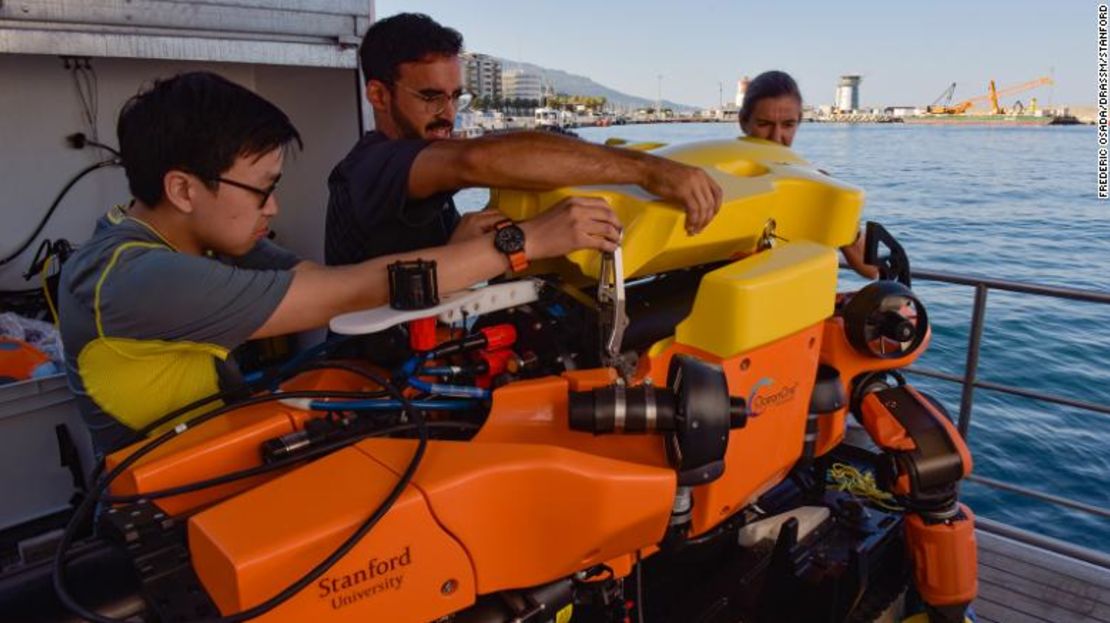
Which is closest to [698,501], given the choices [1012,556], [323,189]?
[1012,556]

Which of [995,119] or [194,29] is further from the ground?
[995,119]

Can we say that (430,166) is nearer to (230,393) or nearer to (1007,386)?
(230,393)

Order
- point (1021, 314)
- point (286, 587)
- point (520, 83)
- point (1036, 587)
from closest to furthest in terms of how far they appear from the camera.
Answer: point (286, 587) < point (1036, 587) < point (1021, 314) < point (520, 83)

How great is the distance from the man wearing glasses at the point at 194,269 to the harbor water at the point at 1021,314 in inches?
38.5

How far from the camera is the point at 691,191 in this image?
1590 millimetres

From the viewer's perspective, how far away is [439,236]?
2.33 metres

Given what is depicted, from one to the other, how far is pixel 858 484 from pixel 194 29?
352 cm

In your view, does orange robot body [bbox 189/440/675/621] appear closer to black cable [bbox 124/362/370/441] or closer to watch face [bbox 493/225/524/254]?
black cable [bbox 124/362/370/441]

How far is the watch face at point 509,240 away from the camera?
156 centimetres

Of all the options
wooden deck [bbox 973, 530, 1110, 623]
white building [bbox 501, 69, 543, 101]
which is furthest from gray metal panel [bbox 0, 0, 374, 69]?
white building [bbox 501, 69, 543, 101]

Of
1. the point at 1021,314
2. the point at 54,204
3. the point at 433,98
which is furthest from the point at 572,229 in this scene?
the point at 1021,314

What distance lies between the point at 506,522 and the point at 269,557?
0.39 m

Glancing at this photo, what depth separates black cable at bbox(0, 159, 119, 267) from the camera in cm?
452

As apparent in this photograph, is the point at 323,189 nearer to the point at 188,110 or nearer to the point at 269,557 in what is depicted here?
the point at 188,110
